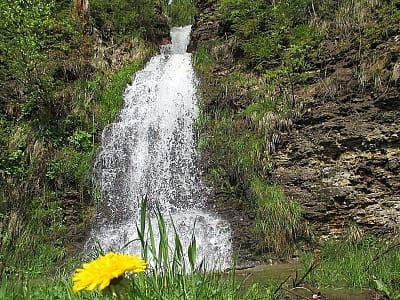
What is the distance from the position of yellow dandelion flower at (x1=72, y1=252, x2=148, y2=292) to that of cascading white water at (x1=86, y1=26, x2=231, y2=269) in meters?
6.66

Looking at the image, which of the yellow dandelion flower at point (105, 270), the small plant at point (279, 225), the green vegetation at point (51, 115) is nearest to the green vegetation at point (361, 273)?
the yellow dandelion flower at point (105, 270)

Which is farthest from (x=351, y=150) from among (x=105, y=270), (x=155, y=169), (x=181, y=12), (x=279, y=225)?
(x=181, y=12)

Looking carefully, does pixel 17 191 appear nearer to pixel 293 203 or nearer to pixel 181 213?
pixel 181 213

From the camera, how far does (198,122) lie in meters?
11.0

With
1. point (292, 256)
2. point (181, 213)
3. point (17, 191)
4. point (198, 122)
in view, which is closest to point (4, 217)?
point (17, 191)

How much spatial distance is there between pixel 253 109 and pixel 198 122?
4.91ft

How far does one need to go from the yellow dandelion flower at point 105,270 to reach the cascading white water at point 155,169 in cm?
666

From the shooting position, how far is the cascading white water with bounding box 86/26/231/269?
8.59 m

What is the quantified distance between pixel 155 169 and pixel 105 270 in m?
9.33

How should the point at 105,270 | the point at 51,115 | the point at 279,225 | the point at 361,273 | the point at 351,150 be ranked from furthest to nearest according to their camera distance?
the point at 51,115, the point at 351,150, the point at 279,225, the point at 361,273, the point at 105,270

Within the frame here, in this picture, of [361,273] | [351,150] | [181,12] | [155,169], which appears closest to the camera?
[361,273]

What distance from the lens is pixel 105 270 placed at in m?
0.87

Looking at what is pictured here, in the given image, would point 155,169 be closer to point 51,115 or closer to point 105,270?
point 51,115

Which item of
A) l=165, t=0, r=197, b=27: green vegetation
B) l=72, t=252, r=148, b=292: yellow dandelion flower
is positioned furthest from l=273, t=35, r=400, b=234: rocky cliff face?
l=165, t=0, r=197, b=27: green vegetation
